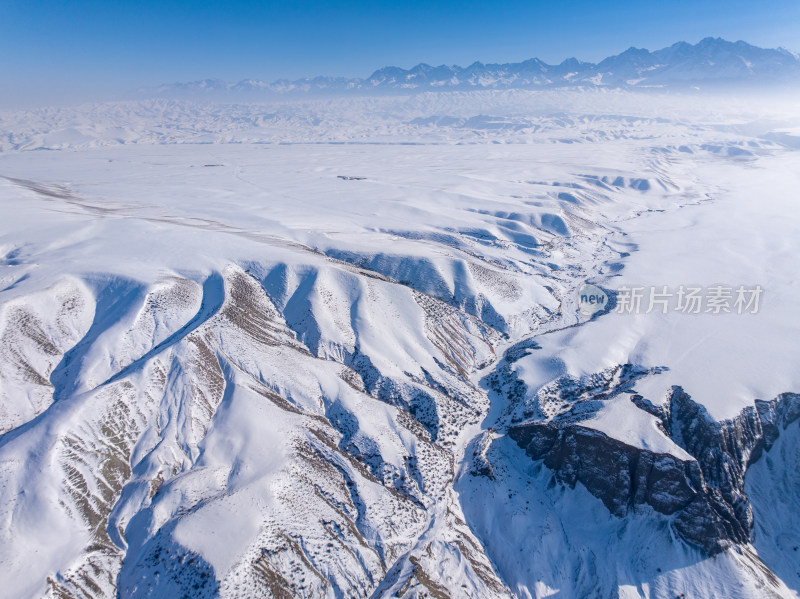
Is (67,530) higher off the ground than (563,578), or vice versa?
(67,530)

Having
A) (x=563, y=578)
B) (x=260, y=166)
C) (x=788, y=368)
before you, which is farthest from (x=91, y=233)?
(x=260, y=166)

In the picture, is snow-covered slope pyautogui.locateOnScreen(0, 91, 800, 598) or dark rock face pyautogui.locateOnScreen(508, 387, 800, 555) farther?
dark rock face pyautogui.locateOnScreen(508, 387, 800, 555)

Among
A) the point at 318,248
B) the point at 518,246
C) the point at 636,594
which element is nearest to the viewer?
the point at 636,594

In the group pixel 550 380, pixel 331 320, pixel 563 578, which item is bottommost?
pixel 563 578

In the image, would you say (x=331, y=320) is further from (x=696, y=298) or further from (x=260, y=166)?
(x=260, y=166)

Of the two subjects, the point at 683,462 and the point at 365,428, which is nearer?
the point at 683,462

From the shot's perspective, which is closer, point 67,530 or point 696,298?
point 67,530

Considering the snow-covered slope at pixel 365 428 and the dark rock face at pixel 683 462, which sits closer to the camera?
the snow-covered slope at pixel 365 428

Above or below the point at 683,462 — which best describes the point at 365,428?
below
